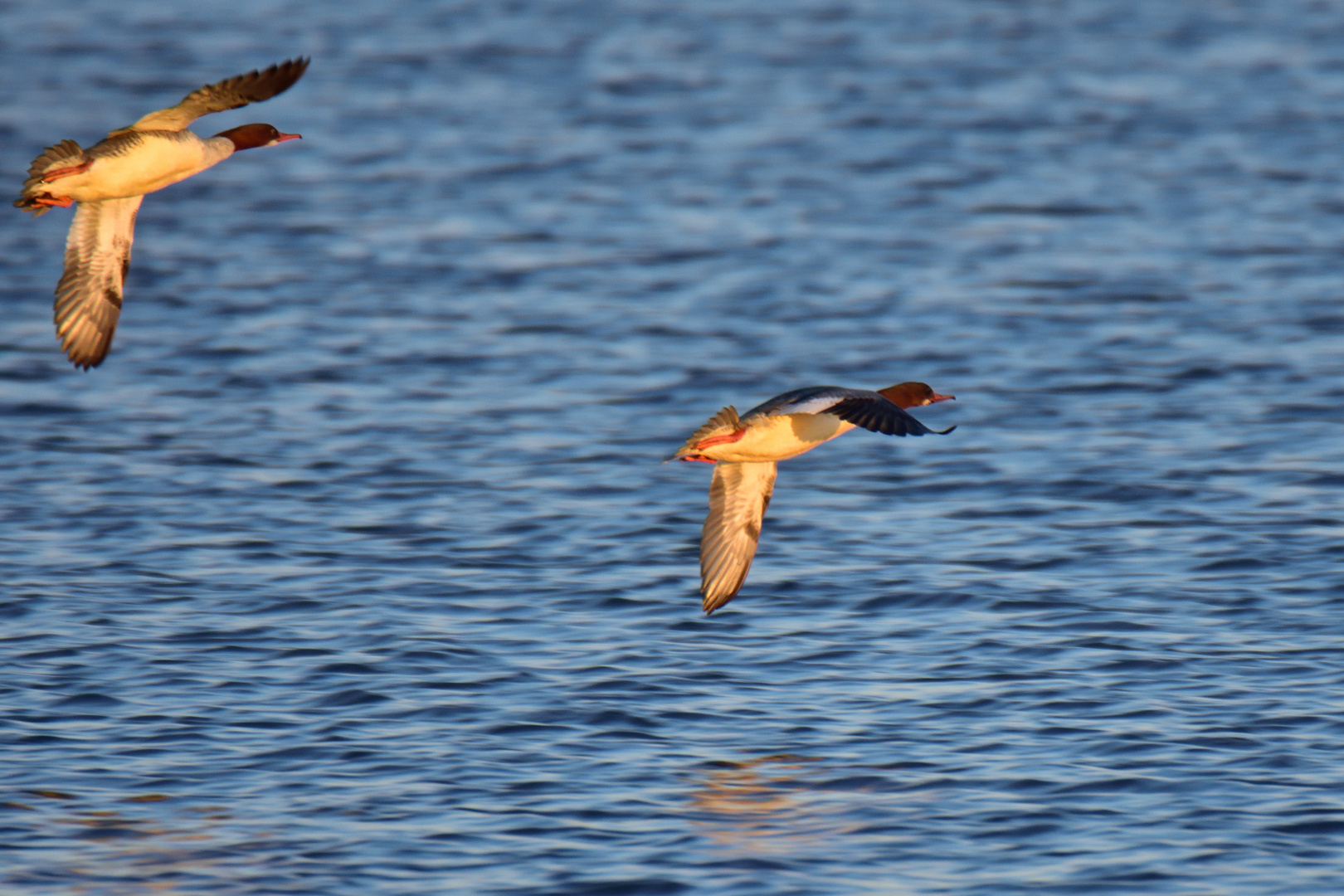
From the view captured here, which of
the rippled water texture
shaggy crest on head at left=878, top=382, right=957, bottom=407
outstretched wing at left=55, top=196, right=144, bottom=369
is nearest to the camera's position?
the rippled water texture

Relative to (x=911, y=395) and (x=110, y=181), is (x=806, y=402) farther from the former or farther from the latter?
(x=110, y=181)

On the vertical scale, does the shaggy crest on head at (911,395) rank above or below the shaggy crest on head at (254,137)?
below

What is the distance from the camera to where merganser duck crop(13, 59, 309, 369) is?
Answer: 10.9 meters

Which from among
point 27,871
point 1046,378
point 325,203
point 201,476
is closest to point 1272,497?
point 1046,378

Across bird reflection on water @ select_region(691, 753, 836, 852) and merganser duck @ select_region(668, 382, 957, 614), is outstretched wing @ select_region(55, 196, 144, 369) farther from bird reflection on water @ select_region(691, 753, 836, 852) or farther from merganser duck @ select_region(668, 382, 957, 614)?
bird reflection on water @ select_region(691, 753, 836, 852)

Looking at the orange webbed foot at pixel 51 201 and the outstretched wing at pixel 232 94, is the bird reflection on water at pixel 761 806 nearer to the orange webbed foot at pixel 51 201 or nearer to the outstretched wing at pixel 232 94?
the outstretched wing at pixel 232 94

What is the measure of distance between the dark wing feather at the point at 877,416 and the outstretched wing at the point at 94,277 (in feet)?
13.7

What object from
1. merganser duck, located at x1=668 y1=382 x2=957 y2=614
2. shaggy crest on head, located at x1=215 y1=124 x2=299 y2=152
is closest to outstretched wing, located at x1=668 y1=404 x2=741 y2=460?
merganser duck, located at x1=668 y1=382 x2=957 y2=614

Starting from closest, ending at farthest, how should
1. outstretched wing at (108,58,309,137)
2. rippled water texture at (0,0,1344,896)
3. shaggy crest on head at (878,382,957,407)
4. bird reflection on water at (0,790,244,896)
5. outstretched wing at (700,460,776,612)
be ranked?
bird reflection on water at (0,790,244,896), outstretched wing at (108,58,309,137), rippled water texture at (0,0,1344,896), outstretched wing at (700,460,776,612), shaggy crest on head at (878,382,957,407)

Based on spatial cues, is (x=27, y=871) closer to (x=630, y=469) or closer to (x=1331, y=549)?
(x=630, y=469)

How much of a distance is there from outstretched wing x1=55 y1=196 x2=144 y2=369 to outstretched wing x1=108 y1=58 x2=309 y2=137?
1.87 ft

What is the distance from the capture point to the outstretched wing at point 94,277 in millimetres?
11398

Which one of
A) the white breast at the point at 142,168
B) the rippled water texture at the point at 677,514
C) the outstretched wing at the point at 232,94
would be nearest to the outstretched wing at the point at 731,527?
the rippled water texture at the point at 677,514

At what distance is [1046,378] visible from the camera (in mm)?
20062
